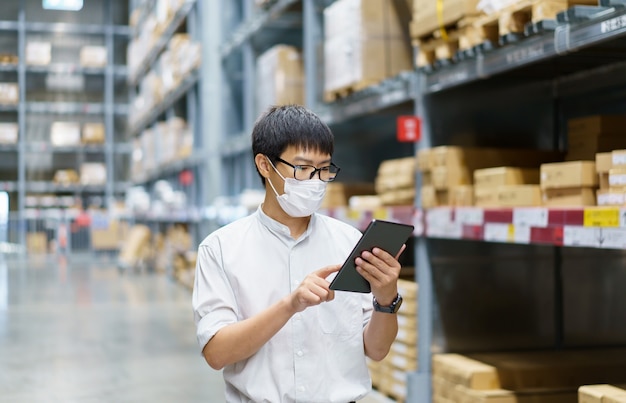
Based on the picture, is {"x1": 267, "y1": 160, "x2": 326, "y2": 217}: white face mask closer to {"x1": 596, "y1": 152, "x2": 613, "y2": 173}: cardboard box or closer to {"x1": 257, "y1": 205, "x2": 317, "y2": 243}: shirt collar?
{"x1": 257, "y1": 205, "x2": 317, "y2": 243}: shirt collar

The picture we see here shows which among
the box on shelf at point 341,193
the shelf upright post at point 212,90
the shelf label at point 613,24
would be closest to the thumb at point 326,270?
the shelf label at point 613,24

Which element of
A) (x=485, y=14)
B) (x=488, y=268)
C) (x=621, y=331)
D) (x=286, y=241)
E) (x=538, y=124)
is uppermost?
(x=485, y=14)

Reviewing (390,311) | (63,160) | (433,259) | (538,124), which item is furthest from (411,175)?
(63,160)

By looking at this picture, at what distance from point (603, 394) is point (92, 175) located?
22.9 metres

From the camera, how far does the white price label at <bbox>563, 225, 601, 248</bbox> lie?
330 centimetres

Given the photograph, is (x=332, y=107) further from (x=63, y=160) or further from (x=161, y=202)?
(x=63, y=160)

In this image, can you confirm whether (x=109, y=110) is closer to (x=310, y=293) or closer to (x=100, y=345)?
(x=100, y=345)

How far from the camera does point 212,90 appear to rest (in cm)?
1115

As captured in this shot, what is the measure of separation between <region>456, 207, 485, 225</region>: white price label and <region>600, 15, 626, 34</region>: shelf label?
1.23 meters

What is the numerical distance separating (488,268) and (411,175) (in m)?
0.77

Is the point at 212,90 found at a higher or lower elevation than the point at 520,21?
higher

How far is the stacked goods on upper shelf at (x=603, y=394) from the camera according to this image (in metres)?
3.18

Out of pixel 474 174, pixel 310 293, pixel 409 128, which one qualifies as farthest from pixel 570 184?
pixel 310 293

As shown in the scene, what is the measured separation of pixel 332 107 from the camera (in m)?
6.33
